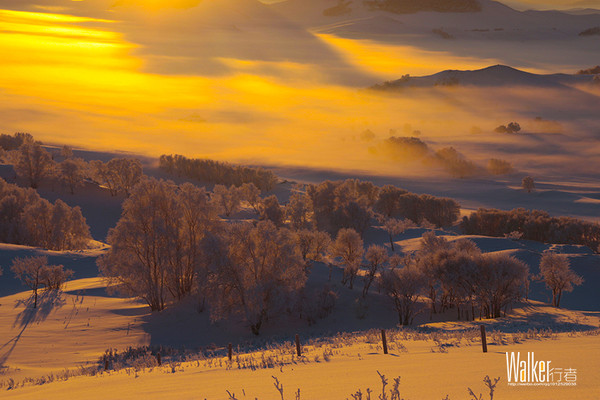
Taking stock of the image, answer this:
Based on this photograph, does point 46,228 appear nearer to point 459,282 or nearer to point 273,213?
point 273,213

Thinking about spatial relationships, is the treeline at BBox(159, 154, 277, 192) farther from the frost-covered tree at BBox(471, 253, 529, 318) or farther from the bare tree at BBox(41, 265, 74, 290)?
the frost-covered tree at BBox(471, 253, 529, 318)

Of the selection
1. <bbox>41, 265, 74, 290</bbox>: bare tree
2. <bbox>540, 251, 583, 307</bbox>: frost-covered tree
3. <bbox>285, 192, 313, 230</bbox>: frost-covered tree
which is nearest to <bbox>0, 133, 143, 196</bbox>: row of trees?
<bbox>285, 192, 313, 230</bbox>: frost-covered tree

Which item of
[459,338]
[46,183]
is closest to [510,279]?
[459,338]

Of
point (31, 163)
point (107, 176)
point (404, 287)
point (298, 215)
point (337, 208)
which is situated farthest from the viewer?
point (107, 176)

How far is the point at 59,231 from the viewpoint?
7356cm

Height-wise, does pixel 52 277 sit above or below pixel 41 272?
below

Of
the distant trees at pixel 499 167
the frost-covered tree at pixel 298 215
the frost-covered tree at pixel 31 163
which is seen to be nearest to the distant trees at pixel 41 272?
the frost-covered tree at pixel 298 215

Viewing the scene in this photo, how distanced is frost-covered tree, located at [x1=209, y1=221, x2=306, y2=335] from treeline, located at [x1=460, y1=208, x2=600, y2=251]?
59.8 meters

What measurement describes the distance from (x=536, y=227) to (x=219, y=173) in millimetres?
93742

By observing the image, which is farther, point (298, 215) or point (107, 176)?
point (107, 176)

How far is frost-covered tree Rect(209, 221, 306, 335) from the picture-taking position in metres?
39.1

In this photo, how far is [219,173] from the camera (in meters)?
161

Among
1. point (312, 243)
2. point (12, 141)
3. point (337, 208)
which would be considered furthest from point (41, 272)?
point (12, 141)

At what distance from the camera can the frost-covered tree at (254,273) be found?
3906 cm
